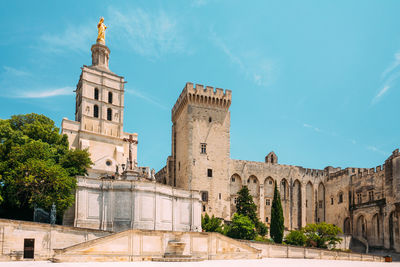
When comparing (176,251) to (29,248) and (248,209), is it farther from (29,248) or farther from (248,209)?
(248,209)

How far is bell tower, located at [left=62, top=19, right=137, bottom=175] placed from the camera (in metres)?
51.6

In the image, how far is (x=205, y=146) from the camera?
54625mm

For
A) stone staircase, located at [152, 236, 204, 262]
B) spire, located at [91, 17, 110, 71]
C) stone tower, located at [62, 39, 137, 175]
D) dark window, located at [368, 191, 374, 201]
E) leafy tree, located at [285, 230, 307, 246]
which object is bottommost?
leafy tree, located at [285, 230, 307, 246]

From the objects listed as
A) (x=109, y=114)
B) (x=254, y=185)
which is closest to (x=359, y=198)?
(x=254, y=185)

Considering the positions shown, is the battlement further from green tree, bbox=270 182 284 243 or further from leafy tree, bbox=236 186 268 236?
green tree, bbox=270 182 284 243

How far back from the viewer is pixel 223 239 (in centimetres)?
3056

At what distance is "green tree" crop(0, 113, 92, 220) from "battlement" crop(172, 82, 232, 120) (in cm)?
2056

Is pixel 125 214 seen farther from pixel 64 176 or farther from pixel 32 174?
pixel 32 174

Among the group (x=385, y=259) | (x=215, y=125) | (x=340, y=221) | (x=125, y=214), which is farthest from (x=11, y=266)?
(x=340, y=221)

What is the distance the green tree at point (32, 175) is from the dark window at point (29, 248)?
6081mm

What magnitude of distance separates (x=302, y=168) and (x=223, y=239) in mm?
36900

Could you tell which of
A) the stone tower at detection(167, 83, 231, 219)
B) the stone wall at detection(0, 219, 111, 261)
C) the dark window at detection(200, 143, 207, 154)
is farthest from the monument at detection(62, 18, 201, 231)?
the dark window at detection(200, 143, 207, 154)

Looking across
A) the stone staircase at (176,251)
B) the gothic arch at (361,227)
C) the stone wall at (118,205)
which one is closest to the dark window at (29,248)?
the stone staircase at (176,251)

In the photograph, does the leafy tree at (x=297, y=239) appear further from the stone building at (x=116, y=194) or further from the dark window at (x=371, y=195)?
the dark window at (x=371, y=195)
